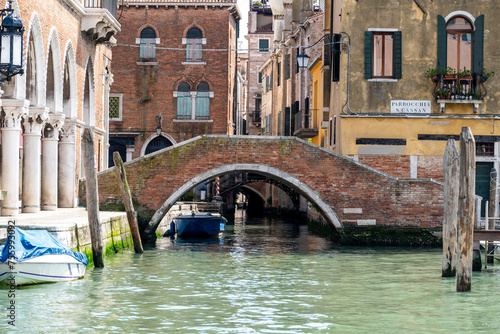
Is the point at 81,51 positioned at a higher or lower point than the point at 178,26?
lower

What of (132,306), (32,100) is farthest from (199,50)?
(132,306)

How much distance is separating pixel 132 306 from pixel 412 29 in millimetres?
11528

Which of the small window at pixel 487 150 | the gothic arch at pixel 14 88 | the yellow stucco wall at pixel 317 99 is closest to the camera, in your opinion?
the gothic arch at pixel 14 88

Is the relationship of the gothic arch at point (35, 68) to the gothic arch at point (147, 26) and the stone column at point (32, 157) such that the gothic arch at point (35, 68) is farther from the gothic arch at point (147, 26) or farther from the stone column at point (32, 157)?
the gothic arch at point (147, 26)

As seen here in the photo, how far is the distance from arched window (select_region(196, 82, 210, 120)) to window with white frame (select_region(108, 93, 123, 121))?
2597mm

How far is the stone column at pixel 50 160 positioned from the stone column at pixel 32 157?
3.59ft

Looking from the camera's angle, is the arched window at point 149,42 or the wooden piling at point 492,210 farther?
the arched window at point 149,42

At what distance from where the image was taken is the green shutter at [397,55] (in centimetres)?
1875

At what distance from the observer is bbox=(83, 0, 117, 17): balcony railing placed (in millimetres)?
18250

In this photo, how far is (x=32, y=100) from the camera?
15.1m

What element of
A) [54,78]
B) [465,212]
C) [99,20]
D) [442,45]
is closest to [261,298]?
[465,212]

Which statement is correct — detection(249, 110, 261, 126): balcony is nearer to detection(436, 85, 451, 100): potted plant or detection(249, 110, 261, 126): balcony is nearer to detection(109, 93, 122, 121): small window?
detection(109, 93, 122, 121): small window

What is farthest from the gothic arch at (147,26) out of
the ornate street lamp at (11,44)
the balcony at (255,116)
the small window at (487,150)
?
the balcony at (255,116)

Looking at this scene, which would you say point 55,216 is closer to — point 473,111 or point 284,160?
point 284,160
